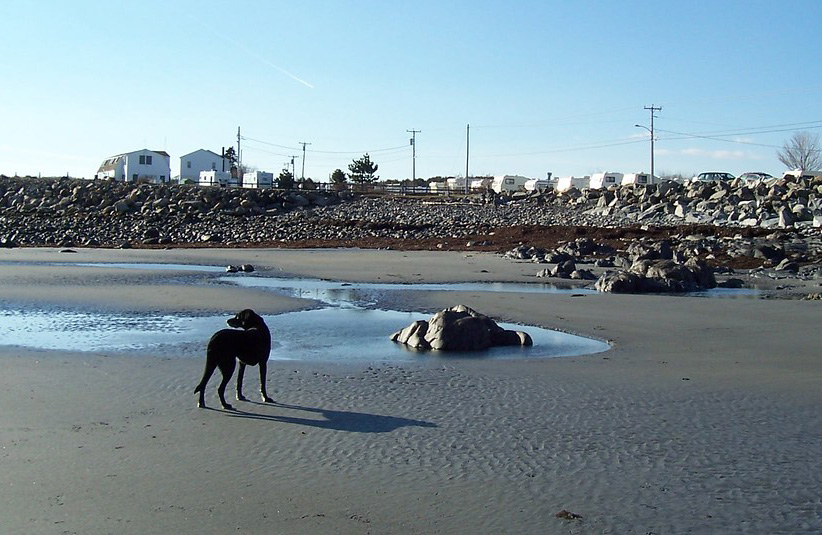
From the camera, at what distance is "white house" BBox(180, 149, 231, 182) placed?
96.2 meters

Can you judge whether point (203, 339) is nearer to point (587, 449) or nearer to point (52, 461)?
point (52, 461)

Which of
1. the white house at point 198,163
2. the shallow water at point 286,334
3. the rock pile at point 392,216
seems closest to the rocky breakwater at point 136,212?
the rock pile at point 392,216

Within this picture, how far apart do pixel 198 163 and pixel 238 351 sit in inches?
3599

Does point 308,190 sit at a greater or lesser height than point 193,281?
greater

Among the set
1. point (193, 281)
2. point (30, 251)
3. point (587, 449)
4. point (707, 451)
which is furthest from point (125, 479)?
point (30, 251)

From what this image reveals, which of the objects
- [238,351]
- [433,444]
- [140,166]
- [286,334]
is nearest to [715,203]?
[286,334]

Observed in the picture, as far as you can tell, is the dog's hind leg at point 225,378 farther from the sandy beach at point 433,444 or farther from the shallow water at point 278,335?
the shallow water at point 278,335

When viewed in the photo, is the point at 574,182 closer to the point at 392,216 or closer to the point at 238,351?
the point at 392,216

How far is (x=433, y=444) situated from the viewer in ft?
25.4

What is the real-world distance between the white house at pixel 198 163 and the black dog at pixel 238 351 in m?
88.6

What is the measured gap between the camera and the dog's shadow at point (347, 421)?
830 centimetres

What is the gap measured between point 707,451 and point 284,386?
4.82 m

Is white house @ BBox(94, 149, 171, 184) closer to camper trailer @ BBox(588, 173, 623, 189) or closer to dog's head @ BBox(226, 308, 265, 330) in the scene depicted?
camper trailer @ BBox(588, 173, 623, 189)

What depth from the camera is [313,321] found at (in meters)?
16.4
